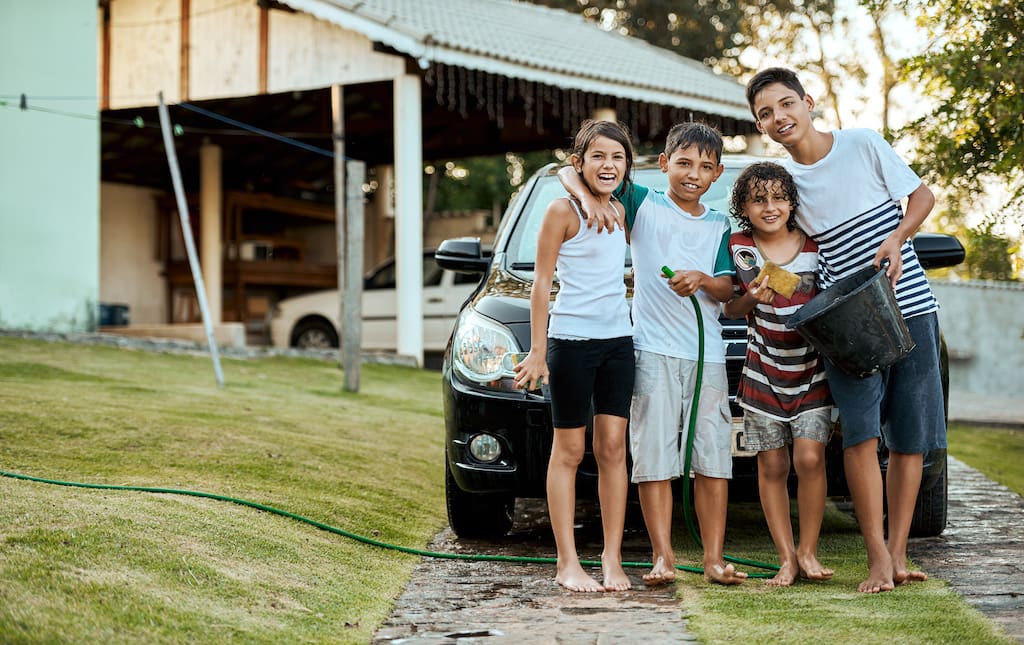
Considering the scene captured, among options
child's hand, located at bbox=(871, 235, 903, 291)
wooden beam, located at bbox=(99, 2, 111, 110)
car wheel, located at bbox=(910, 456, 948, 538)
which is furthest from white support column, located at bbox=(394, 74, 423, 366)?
child's hand, located at bbox=(871, 235, 903, 291)

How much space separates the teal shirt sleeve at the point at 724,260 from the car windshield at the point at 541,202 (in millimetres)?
1192

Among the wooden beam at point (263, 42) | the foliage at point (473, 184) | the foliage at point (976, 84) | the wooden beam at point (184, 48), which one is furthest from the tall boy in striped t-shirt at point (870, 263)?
the foliage at point (473, 184)

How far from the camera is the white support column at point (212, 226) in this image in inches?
716

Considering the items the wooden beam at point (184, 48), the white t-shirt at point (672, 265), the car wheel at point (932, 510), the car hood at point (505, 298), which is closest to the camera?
the white t-shirt at point (672, 265)

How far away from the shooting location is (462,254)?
5.32 metres

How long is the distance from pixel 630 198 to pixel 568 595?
1.37 m

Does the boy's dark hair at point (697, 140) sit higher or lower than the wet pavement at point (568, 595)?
higher

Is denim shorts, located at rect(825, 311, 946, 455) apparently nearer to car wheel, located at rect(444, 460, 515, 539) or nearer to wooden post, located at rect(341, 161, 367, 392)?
car wheel, located at rect(444, 460, 515, 539)

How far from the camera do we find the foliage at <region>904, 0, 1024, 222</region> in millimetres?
7117

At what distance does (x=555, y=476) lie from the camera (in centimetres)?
402

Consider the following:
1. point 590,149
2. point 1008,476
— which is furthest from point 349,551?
point 1008,476

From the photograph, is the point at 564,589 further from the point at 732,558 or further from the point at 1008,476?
the point at 1008,476

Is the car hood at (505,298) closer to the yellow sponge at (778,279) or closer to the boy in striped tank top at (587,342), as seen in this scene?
the boy in striped tank top at (587,342)

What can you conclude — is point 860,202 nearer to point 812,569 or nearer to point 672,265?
point 672,265
